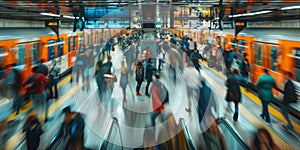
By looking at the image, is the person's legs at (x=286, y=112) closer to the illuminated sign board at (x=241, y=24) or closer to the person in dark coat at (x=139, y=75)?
the illuminated sign board at (x=241, y=24)

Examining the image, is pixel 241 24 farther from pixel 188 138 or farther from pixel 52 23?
pixel 52 23

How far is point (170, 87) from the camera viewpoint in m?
4.44

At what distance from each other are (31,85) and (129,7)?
2.44 metres

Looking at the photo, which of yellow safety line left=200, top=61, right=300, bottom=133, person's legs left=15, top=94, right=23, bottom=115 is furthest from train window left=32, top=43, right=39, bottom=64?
yellow safety line left=200, top=61, right=300, bottom=133

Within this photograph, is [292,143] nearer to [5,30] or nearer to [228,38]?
[228,38]

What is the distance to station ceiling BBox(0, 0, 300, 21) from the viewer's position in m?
3.13

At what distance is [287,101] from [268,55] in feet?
3.56

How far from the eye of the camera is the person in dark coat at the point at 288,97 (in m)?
4.59

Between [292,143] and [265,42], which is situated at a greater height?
[265,42]

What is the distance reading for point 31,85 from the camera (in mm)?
4625

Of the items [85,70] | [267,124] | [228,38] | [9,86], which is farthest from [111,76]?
[267,124]

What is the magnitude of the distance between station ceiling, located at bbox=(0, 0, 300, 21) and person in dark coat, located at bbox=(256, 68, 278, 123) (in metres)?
1.02

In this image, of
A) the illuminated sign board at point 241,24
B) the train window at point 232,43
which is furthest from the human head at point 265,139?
the train window at point 232,43

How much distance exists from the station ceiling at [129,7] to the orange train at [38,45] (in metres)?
0.28
